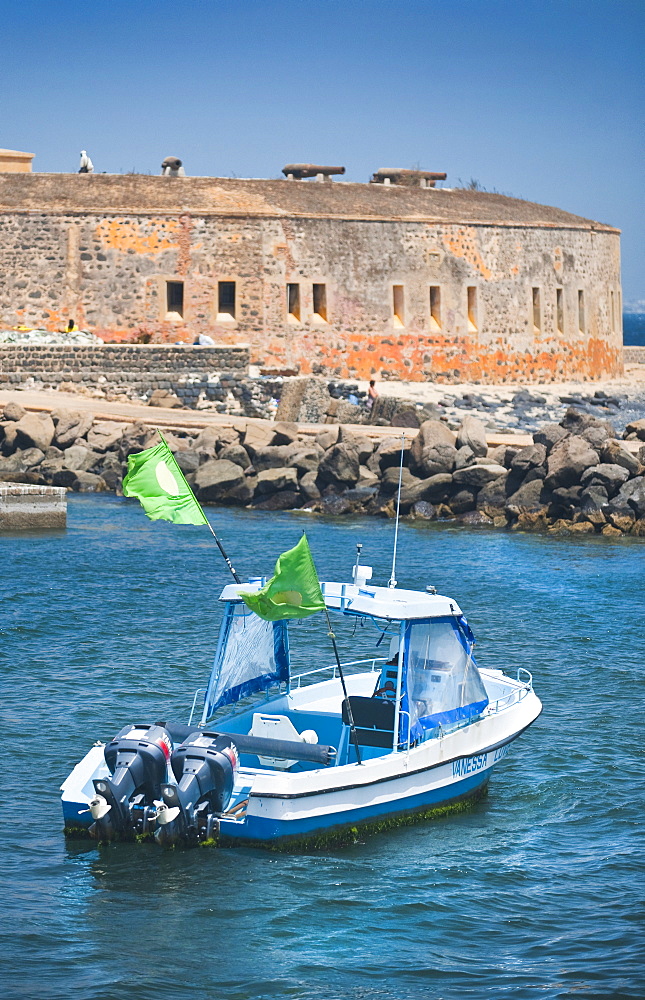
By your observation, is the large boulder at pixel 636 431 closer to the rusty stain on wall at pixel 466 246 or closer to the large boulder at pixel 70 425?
the large boulder at pixel 70 425

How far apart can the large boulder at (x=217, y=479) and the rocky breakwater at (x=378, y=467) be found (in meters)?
0.02

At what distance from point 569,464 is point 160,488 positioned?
1369 cm

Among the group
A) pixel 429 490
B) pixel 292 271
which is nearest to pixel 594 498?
pixel 429 490

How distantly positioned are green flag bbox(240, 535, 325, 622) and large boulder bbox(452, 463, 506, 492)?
1539 cm

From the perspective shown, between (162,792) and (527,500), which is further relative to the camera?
(527,500)

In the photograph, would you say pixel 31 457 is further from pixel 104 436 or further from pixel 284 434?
pixel 284 434

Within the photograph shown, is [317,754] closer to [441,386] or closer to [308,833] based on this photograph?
[308,833]

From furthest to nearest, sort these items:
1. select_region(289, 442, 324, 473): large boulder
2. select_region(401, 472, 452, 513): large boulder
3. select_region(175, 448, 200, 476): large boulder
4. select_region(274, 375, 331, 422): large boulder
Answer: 1. select_region(274, 375, 331, 422): large boulder
2. select_region(175, 448, 200, 476): large boulder
3. select_region(289, 442, 324, 473): large boulder
4. select_region(401, 472, 452, 513): large boulder

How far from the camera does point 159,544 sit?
21688 millimetres

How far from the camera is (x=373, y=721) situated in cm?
987

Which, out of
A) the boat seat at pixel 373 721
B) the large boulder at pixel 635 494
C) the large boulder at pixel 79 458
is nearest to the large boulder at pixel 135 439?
the large boulder at pixel 79 458

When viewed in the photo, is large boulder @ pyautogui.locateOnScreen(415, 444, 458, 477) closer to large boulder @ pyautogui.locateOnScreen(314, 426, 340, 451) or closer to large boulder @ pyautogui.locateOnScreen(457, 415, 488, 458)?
large boulder @ pyautogui.locateOnScreen(457, 415, 488, 458)

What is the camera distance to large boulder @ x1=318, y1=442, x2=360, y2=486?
24.8m

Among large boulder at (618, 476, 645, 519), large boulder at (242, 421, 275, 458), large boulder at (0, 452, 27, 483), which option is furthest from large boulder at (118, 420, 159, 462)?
large boulder at (618, 476, 645, 519)
